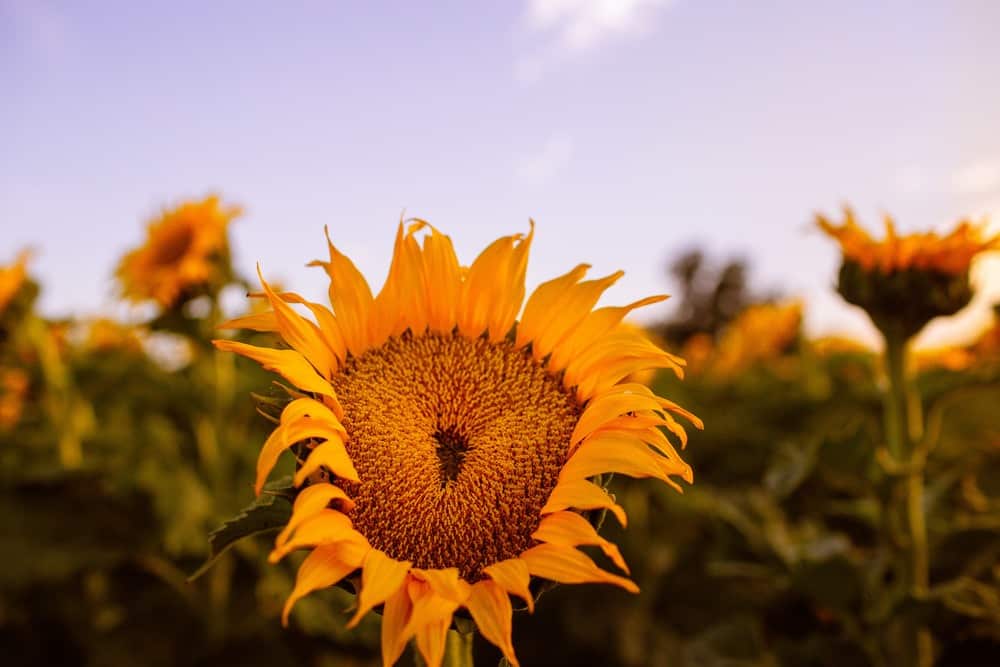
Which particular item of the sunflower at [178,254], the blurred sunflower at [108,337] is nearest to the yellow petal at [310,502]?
the sunflower at [178,254]

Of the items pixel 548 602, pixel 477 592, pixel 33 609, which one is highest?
pixel 477 592

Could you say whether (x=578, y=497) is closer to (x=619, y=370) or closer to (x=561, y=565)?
(x=561, y=565)

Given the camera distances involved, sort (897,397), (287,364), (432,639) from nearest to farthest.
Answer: (432,639), (287,364), (897,397)

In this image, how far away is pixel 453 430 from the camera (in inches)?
46.0

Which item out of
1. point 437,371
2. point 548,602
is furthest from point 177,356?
point 437,371

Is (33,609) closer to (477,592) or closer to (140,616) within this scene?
(140,616)

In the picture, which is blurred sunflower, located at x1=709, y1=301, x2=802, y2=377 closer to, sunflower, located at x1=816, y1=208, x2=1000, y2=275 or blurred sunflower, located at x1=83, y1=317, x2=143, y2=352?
sunflower, located at x1=816, y1=208, x2=1000, y2=275

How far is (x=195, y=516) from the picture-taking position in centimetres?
296

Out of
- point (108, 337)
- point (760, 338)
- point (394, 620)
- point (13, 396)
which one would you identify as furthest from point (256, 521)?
point (108, 337)

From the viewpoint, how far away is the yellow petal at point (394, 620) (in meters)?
0.89

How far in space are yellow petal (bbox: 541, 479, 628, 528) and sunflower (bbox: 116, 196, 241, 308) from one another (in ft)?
8.81

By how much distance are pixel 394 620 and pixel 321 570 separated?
4.2 inches

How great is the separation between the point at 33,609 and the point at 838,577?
362 cm

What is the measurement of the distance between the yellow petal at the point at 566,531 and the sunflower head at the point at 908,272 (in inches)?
50.0
